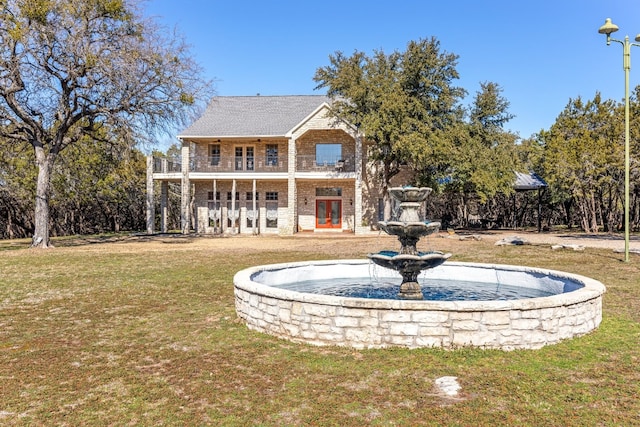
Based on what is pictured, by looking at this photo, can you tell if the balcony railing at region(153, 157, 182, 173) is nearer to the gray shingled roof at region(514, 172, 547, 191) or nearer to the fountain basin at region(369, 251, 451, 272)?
the gray shingled roof at region(514, 172, 547, 191)

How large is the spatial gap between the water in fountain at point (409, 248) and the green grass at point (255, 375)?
73.5 inches

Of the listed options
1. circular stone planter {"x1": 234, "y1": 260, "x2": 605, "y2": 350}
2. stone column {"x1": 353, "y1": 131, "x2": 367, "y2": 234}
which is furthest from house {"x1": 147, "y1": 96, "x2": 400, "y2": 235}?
circular stone planter {"x1": 234, "y1": 260, "x2": 605, "y2": 350}

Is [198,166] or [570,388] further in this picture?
[198,166]

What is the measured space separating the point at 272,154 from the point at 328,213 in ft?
17.1

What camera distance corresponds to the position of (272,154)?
29.5 meters

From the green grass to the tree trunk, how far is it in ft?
43.4

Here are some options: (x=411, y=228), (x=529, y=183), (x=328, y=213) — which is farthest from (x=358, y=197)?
(x=411, y=228)

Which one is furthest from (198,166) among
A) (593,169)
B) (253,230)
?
(593,169)

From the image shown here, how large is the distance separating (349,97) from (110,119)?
1248 centimetres

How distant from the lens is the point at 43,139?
68.7 feet

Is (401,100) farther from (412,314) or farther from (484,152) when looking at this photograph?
(412,314)

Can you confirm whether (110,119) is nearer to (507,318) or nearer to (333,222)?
(333,222)

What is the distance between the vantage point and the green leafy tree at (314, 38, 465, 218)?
24.2 metres

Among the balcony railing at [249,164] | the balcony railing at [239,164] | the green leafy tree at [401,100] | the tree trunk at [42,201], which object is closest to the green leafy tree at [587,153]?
the green leafy tree at [401,100]
